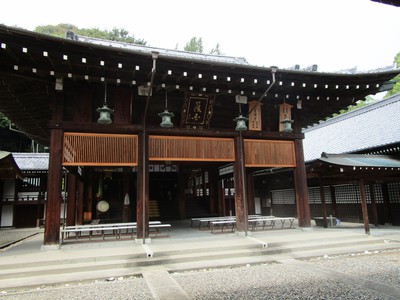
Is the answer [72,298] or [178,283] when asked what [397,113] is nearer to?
[178,283]

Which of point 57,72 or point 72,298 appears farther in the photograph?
point 57,72

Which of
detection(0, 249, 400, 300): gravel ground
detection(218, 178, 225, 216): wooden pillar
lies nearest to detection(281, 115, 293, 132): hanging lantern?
detection(0, 249, 400, 300): gravel ground

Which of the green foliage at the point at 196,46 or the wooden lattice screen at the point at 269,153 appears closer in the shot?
the wooden lattice screen at the point at 269,153

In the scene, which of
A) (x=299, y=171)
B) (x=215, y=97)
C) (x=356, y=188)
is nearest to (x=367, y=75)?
(x=299, y=171)

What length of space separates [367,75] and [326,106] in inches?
78.7

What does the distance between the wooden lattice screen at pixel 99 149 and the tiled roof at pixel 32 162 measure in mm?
12314

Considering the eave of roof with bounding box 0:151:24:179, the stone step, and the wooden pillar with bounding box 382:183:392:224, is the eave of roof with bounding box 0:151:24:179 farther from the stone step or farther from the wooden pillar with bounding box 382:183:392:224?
the wooden pillar with bounding box 382:183:392:224

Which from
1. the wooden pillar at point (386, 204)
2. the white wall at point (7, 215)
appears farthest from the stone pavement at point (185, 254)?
the white wall at point (7, 215)

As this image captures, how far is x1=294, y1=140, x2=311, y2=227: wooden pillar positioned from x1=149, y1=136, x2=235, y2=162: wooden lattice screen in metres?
2.43

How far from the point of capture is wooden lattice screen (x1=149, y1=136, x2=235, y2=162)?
28.2 ft

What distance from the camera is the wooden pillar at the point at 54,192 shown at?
7387 millimetres

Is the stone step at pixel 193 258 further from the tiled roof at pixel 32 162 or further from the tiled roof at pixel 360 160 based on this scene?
the tiled roof at pixel 32 162

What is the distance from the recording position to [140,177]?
816 cm

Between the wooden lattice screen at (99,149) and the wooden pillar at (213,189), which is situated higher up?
the wooden lattice screen at (99,149)
